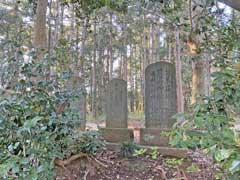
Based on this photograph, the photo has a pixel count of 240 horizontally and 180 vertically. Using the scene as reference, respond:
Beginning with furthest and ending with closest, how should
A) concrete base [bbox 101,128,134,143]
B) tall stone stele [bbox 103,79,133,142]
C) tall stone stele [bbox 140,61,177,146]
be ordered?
tall stone stele [bbox 103,79,133,142], concrete base [bbox 101,128,134,143], tall stone stele [bbox 140,61,177,146]

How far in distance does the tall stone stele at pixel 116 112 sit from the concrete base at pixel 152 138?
1.20ft

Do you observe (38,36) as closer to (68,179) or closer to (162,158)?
(68,179)

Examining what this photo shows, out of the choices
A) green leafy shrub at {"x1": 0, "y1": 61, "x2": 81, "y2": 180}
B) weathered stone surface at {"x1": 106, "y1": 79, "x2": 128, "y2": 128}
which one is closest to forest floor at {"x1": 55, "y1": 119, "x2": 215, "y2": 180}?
green leafy shrub at {"x1": 0, "y1": 61, "x2": 81, "y2": 180}

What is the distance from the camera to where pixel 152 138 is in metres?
5.14

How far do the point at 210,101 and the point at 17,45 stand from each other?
6.87 feet

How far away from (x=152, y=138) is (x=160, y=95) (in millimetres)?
768

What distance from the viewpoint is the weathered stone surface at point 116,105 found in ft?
19.5

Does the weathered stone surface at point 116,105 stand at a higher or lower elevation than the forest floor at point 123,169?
higher

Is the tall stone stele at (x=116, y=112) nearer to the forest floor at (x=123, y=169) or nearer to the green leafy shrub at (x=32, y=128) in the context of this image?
the forest floor at (x=123, y=169)

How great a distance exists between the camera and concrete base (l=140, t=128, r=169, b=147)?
506 centimetres

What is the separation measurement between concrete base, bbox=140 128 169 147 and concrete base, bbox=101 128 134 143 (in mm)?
306

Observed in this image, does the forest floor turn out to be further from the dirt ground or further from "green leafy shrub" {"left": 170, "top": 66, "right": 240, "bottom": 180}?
"green leafy shrub" {"left": 170, "top": 66, "right": 240, "bottom": 180}

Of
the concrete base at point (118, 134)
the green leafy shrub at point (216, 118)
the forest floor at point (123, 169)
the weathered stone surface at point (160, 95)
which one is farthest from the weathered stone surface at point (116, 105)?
the green leafy shrub at point (216, 118)

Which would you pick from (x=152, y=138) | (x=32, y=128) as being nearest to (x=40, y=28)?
(x=152, y=138)
